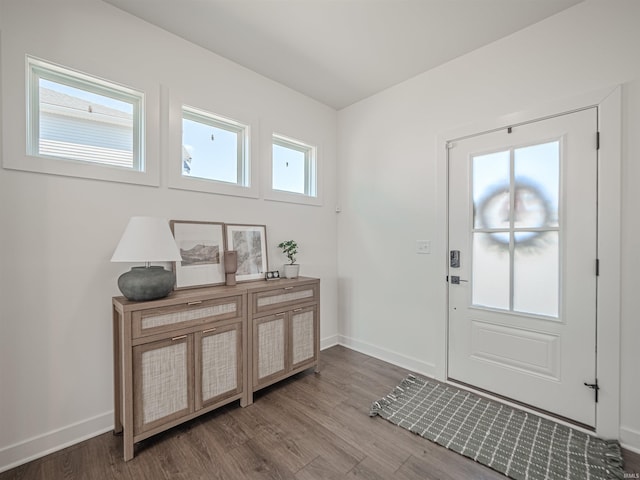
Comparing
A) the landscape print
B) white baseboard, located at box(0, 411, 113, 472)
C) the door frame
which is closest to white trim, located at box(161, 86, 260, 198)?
the landscape print

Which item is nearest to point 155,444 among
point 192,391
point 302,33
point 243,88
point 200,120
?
point 192,391

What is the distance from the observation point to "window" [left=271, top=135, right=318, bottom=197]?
306 centimetres

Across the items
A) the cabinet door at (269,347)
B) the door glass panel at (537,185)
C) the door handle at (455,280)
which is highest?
the door glass panel at (537,185)

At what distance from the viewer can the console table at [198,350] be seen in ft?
5.49

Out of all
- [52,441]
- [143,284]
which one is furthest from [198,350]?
[52,441]

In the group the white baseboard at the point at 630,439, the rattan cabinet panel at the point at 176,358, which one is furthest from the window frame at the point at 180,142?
the white baseboard at the point at 630,439

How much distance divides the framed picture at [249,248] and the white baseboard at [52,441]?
1320 millimetres

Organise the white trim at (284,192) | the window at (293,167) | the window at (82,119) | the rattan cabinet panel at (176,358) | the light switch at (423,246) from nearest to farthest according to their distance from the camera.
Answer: the rattan cabinet panel at (176,358)
the window at (82,119)
the light switch at (423,246)
the white trim at (284,192)
the window at (293,167)

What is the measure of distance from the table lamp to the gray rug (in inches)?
69.0

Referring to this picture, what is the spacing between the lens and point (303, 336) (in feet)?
8.59

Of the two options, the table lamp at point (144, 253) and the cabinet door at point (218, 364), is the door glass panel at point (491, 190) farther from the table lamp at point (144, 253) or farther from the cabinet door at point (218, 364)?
the table lamp at point (144, 253)

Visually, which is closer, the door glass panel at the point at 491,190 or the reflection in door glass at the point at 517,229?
the reflection in door glass at the point at 517,229

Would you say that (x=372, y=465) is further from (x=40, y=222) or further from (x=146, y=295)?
(x=40, y=222)

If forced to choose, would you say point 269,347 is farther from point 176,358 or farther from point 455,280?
point 455,280
